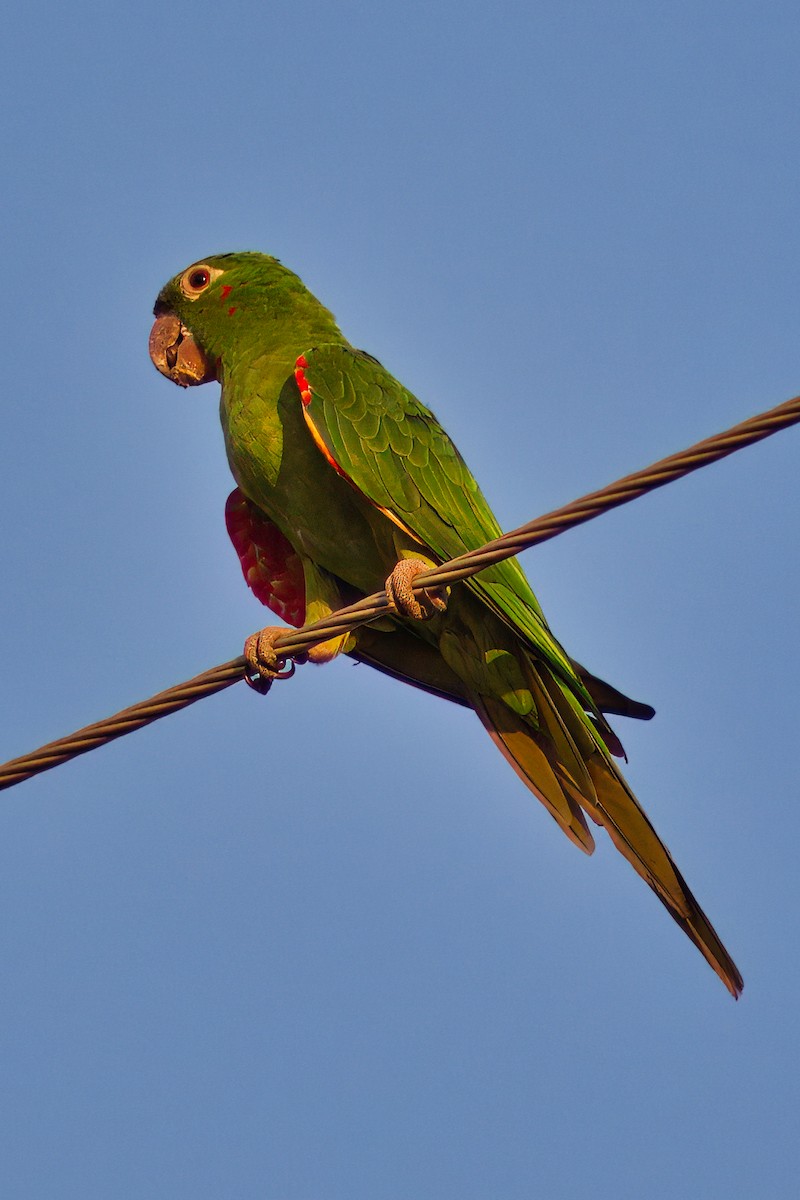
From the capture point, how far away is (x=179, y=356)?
6.09 meters

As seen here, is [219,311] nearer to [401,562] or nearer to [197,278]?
[197,278]

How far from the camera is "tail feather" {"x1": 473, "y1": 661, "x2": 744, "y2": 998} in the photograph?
4746mm

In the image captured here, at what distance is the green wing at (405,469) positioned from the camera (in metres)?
4.95

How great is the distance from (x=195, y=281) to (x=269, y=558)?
1427 millimetres

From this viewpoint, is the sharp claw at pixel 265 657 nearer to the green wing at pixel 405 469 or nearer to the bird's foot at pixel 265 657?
the bird's foot at pixel 265 657

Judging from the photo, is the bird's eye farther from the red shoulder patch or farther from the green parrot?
the red shoulder patch

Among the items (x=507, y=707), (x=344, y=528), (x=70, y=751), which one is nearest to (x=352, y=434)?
(x=344, y=528)

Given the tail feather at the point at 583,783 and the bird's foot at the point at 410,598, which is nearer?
the bird's foot at the point at 410,598

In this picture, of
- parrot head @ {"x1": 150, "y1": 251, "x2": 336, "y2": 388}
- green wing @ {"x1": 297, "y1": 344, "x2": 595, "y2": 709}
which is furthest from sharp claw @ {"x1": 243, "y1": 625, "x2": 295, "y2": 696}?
parrot head @ {"x1": 150, "y1": 251, "x2": 336, "y2": 388}

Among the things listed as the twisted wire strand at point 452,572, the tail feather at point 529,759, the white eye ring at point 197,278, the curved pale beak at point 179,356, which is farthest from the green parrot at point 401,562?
the twisted wire strand at point 452,572

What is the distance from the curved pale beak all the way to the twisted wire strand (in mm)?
2216

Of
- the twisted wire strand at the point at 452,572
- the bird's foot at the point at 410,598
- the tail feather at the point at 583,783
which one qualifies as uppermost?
the bird's foot at the point at 410,598

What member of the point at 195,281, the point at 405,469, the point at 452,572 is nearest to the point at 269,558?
the point at 405,469

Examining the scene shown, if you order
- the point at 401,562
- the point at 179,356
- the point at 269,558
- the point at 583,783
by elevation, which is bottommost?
the point at 583,783
